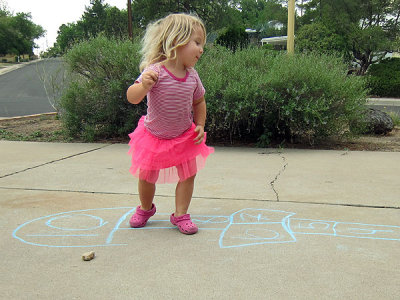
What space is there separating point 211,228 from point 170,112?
876 mm

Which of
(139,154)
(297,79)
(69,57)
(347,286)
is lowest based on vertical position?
(347,286)

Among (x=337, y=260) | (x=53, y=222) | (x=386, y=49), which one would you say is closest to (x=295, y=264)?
(x=337, y=260)

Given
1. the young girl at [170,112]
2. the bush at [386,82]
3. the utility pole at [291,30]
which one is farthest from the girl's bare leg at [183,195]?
the bush at [386,82]

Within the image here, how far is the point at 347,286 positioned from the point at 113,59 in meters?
5.72

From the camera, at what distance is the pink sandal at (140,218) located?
3.07m

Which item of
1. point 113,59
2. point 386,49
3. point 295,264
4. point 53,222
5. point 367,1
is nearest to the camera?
point 295,264

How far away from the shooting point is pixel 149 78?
8.77 feet

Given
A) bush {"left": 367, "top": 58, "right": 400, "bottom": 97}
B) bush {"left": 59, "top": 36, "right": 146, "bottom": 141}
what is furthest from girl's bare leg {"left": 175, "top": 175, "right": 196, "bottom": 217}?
bush {"left": 367, "top": 58, "right": 400, "bottom": 97}

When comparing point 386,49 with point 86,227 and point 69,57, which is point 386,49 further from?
point 86,227

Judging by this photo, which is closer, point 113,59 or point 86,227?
point 86,227

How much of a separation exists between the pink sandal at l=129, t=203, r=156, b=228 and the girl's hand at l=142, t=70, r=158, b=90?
3.08 feet

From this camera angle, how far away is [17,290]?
2.18 meters

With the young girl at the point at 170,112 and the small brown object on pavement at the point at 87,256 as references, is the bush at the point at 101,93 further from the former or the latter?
→ the small brown object on pavement at the point at 87,256

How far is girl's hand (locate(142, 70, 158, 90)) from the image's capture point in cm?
266
